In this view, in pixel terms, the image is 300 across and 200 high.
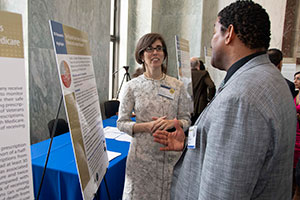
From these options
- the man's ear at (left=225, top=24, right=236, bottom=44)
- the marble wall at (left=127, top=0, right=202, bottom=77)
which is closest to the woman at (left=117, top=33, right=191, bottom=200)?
the man's ear at (left=225, top=24, right=236, bottom=44)

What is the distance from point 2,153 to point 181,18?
6.33 metres

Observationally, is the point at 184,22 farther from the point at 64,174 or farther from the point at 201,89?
the point at 64,174

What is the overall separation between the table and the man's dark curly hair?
139 centimetres

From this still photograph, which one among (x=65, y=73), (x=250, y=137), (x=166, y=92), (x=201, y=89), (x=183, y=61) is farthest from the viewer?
(x=201, y=89)

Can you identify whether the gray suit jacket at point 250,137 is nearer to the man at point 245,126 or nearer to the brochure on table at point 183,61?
the man at point 245,126

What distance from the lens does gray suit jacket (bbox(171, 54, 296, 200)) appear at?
747 millimetres

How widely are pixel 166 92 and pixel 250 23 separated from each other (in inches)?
36.5

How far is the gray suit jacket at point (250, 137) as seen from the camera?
747mm

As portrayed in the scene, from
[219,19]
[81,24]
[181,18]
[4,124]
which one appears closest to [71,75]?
[4,124]

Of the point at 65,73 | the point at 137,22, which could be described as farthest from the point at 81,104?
the point at 137,22

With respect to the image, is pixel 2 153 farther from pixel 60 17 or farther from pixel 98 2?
pixel 98 2

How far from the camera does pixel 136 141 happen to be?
67.7 inches

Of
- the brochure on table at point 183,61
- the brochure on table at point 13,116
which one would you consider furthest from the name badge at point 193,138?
the brochure on table at point 183,61

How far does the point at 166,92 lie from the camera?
1735mm
